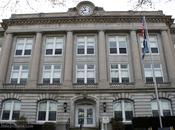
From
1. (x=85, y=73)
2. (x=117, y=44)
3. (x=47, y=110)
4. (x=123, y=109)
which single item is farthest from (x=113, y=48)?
(x=47, y=110)

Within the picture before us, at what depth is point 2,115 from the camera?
24.9 m

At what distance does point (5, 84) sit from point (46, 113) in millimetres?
6192

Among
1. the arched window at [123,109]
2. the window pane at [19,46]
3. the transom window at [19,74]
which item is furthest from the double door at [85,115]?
the window pane at [19,46]

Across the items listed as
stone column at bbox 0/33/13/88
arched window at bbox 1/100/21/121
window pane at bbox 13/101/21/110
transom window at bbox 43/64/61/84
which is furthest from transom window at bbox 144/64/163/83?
stone column at bbox 0/33/13/88

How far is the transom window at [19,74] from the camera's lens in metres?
26.6

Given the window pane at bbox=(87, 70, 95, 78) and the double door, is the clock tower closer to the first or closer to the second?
the window pane at bbox=(87, 70, 95, 78)

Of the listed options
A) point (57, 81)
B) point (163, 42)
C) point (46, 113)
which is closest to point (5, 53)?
point (57, 81)

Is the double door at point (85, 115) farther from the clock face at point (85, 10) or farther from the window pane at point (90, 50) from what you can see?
the clock face at point (85, 10)

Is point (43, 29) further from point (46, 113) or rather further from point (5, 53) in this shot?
point (46, 113)

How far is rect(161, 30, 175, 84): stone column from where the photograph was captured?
25.5 metres

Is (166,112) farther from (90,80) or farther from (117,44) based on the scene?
(117,44)

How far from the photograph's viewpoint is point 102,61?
26.5 metres

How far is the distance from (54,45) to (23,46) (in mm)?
4192

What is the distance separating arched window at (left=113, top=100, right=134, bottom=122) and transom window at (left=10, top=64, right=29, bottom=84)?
11.4 meters
